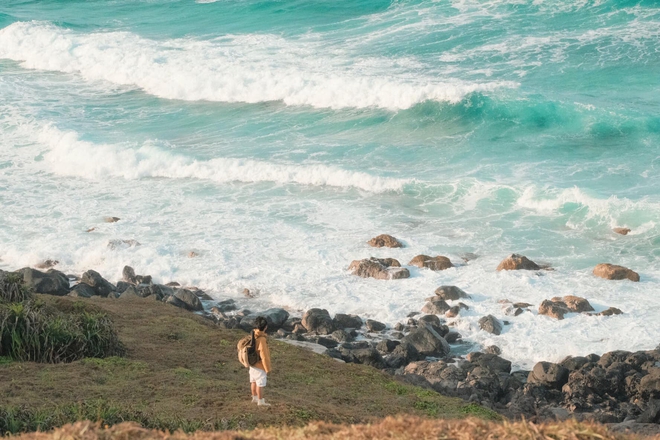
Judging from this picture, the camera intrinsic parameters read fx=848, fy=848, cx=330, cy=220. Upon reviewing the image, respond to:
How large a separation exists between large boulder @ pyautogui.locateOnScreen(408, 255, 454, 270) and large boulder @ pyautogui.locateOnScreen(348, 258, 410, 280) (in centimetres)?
44

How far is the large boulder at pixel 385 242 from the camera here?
70.5ft

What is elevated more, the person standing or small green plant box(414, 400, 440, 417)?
the person standing

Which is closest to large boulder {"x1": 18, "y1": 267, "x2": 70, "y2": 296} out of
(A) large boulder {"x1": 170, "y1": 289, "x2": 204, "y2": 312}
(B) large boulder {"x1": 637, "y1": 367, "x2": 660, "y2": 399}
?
(A) large boulder {"x1": 170, "y1": 289, "x2": 204, "y2": 312}

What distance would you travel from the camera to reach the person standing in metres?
10.7

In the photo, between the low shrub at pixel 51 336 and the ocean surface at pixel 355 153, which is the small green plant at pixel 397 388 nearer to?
the ocean surface at pixel 355 153

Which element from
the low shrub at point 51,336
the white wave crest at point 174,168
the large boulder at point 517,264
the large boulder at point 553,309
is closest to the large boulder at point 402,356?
the large boulder at point 553,309

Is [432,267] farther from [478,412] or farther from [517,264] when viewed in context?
[478,412]

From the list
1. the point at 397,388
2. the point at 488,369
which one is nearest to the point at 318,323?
the point at 488,369

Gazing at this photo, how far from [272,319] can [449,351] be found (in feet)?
12.2

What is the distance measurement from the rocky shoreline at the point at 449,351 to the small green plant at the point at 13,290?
10.9ft

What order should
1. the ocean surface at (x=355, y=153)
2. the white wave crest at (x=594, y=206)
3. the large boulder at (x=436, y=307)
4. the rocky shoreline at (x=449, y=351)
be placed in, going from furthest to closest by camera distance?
the white wave crest at (x=594, y=206) → the ocean surface at (x=355, y=153) → the large boulder at (x=436, y=307) → the rocky shoreline at (x=449, y=351)

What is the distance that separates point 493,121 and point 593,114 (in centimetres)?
355

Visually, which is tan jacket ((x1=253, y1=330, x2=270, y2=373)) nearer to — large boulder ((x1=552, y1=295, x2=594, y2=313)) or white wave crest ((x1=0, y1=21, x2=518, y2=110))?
large boulder ((x1=552, y1=295, x2=594, y2=313))

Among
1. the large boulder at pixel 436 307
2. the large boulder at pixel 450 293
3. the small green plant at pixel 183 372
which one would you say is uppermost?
the small green plant at pixel 183 372
